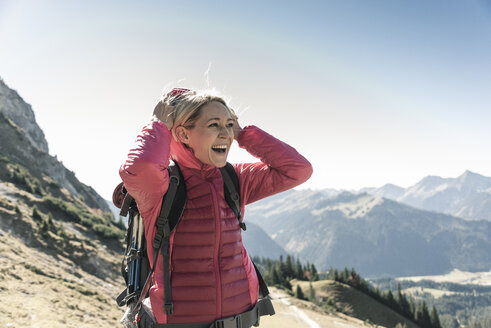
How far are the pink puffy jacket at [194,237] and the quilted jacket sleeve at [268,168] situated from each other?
0.42 m

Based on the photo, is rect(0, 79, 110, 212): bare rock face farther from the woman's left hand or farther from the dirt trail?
the woman's left hand

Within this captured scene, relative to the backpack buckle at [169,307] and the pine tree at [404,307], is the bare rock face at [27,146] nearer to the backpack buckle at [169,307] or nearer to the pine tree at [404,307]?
the backpack buckle at [169,307]

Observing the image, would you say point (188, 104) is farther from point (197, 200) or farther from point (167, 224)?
point (167, 224)

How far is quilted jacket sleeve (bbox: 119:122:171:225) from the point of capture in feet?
8.54

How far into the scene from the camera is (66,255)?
25203mm

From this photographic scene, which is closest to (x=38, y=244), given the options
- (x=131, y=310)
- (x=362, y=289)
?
(x=131, y=310)

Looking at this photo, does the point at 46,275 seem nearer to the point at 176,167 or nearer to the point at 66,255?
the point at 66,255

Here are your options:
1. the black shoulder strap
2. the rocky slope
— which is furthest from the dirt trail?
the black shoulder strap

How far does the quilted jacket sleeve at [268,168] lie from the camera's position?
344cm

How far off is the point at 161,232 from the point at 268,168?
4.50ft

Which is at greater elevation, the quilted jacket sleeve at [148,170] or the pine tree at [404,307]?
the quilted jacket sleeve at [148,170]

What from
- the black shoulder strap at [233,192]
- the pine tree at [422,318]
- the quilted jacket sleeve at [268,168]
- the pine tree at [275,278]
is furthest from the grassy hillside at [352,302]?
the quilted jacket sleeve at [268,168]

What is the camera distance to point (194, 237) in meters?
2.84

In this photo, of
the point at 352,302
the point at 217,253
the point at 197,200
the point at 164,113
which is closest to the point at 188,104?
the point at 164,113
